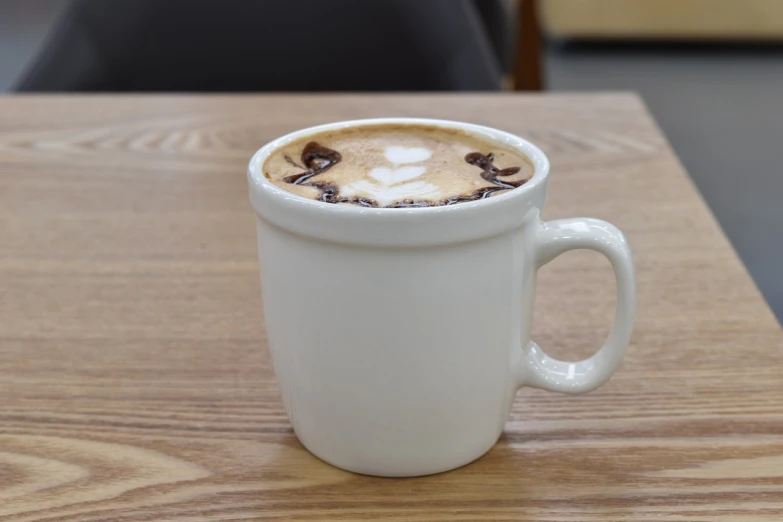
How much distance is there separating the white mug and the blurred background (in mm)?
707

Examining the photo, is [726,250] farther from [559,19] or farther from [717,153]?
[559,19]

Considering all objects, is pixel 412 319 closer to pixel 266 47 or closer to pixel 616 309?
pixel 616 309

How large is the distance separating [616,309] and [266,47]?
837 millimetres

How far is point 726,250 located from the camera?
0.57 metres

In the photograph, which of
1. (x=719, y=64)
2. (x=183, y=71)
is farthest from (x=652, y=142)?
(x=719, y=64)

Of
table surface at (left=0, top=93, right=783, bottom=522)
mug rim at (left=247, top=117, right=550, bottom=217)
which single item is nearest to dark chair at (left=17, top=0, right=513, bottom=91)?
table surface at (left=0, top=93, right=783, bottom=522)

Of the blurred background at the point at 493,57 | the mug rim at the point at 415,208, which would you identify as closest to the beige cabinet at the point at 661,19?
the blurred background at the point at 493,57

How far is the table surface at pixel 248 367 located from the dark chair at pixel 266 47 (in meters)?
0.33

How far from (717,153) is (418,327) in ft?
6.97

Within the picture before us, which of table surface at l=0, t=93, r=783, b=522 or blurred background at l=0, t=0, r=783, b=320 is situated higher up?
table surface at l=0, t=93, r=783, b=522

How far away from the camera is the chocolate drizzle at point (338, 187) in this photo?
1.18 feet

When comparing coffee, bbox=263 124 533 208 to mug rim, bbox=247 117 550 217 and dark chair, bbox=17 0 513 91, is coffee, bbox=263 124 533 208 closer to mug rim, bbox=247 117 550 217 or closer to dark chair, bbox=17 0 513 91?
mug rim, bbox=247 117 550 217

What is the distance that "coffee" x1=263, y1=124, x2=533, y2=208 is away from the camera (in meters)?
0.37

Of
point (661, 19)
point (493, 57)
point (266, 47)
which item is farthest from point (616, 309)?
point (661, 19)
